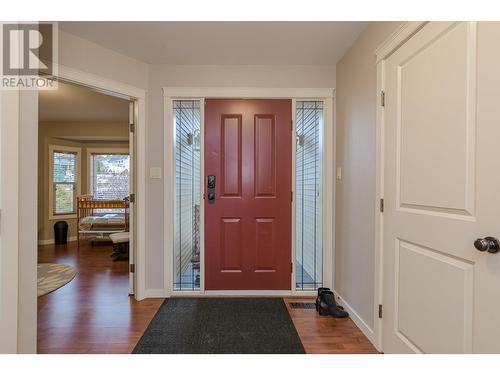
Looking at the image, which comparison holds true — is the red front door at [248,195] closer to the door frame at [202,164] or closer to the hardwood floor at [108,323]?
the door frame at [202,164]

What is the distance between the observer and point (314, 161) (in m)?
2.97

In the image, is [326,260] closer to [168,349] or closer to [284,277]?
[284,277]

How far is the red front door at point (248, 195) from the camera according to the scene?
2.88m

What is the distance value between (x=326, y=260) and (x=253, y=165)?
4.08 feet

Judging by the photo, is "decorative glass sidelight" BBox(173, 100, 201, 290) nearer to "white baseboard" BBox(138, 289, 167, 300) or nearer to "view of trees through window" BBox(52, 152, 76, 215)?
"white baseboard" BBox(138, 289, 167, 300)

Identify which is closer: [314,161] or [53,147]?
[314,161]

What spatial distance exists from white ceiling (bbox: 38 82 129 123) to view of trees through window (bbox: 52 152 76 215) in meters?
0.86

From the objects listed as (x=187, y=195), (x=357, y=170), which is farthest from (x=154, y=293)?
(x=357, y=170)

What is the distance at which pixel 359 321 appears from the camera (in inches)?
88.6

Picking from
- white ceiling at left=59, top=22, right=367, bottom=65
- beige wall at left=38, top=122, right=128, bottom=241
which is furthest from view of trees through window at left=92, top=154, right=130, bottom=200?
white ceiling at left=59, top=22, right=367, bottom=65
